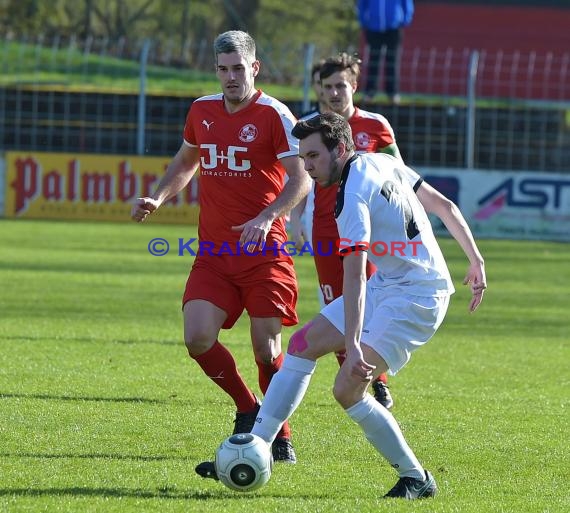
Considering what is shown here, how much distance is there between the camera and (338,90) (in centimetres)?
818

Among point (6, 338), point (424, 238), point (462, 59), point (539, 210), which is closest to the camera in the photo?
point (424, 238)

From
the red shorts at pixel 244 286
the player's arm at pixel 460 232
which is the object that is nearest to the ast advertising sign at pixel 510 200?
the red shorts at pixel 244 286

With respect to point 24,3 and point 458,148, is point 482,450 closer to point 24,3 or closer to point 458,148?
point 458,148

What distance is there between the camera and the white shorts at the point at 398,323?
224 inches

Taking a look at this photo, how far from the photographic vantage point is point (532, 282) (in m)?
16.4

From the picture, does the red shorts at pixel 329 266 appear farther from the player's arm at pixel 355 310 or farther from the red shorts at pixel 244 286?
the player's arm at pixel 355 310

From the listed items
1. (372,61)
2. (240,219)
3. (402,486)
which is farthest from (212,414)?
(372,61)

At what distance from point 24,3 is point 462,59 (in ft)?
Result: 56.0

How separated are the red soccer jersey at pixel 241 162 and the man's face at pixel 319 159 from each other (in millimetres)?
1033

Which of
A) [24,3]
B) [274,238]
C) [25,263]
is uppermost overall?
[24,3]

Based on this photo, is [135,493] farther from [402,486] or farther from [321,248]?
[321,248]

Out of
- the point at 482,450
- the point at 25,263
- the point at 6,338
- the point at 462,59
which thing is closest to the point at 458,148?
the point at 462,59

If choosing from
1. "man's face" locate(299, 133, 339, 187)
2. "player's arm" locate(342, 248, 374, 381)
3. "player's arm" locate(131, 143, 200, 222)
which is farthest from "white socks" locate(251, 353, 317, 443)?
"player's arm" locate(131, 143, 200, 222)

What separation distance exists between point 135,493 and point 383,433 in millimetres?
1144
